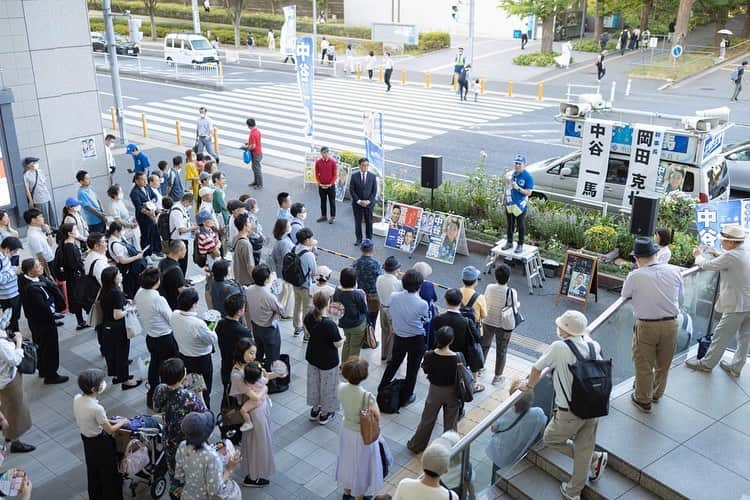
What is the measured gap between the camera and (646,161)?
43.5 feet

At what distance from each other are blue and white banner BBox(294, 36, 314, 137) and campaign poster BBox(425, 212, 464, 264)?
5.86 m

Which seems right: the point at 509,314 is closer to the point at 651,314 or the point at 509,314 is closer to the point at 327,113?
the point at 651,314

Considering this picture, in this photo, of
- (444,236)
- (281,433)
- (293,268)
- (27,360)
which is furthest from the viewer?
(444,236)

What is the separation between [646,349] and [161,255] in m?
9.18

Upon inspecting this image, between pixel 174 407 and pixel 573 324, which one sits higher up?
pixel 573 324

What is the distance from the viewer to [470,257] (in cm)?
1352

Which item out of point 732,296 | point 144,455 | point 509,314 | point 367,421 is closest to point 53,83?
point 144,455

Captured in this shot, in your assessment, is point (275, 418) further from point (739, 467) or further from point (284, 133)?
point (284, 133)

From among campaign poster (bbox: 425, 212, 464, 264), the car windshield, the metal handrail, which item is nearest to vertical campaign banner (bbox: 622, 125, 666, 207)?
campaign poster (bbox: 425, 212, 464, 264)

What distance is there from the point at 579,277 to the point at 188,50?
3316 centimetres

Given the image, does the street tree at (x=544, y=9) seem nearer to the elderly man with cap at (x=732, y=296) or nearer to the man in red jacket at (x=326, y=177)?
the man in red jacket at (x=326, y=177)

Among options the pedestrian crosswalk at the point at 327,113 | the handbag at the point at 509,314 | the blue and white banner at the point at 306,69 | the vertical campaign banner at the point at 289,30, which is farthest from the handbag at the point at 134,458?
the pedestrian crosswalk at the point at 327,113

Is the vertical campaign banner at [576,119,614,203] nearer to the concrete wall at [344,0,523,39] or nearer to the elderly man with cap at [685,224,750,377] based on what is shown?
the elderly man with cap at [685,224,750,377]

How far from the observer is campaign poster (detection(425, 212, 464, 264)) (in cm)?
1321
